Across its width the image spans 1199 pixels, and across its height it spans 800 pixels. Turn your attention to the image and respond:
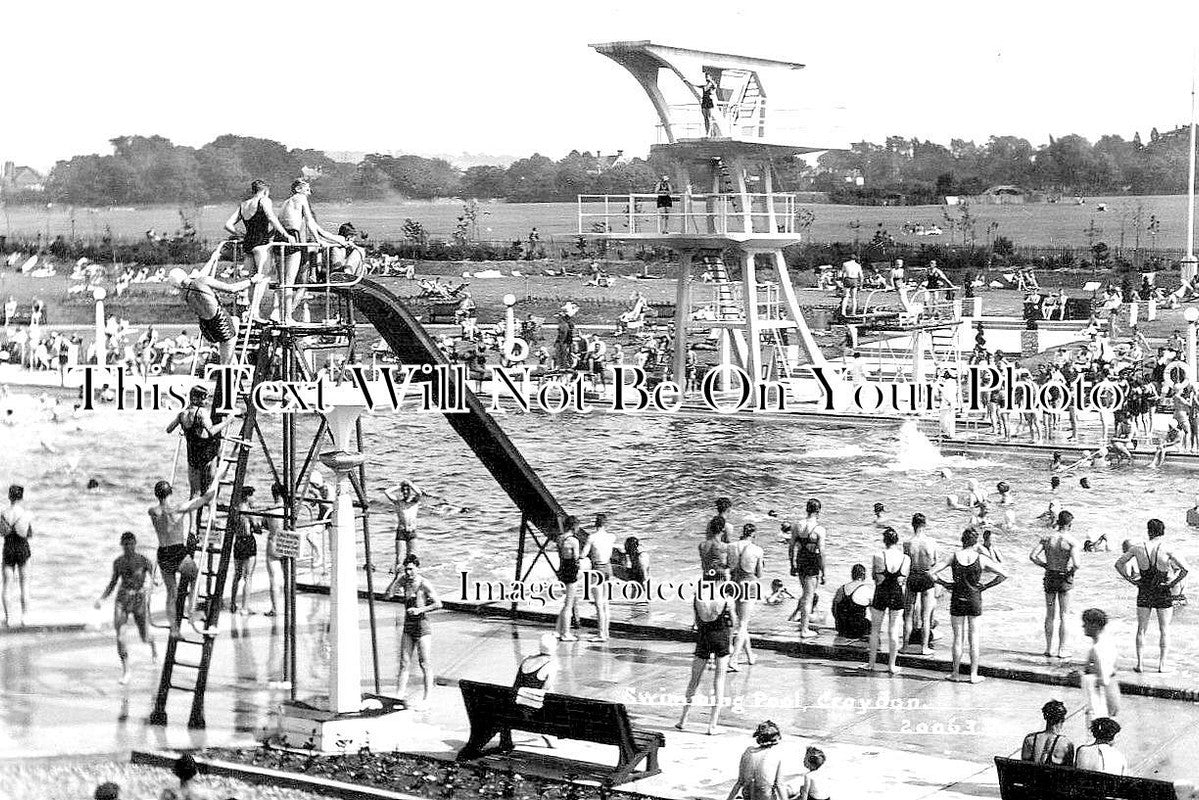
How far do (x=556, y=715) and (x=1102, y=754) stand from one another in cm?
270

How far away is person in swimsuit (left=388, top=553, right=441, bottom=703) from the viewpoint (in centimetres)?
1003

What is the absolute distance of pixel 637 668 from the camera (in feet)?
35.6

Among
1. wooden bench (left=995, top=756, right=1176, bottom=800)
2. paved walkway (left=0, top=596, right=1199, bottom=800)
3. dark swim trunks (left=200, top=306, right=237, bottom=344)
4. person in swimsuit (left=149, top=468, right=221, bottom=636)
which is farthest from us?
person in swimsuit (left=149, top=468, right=221, bottom=636)

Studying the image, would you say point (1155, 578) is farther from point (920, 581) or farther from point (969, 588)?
point (920, 581)

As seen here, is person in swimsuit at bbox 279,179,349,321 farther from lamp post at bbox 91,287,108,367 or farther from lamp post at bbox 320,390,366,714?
lamp post at bbox 91,287,108,367

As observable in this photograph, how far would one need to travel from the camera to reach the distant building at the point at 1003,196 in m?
11.4

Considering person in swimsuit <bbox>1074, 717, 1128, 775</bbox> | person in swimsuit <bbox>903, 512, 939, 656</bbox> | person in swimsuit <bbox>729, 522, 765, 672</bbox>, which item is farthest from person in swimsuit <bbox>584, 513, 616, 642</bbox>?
person in swimsuit <bbox>1074, 717, 1128, 775</bbox>

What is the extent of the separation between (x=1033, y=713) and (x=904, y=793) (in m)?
1.59

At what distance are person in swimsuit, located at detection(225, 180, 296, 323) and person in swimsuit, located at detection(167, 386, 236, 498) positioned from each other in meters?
1.02

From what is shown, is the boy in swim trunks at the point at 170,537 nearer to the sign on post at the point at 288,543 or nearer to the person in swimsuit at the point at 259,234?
the sign on post at the point at 288,543

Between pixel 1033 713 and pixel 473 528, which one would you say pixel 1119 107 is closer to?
pixel 1033 713

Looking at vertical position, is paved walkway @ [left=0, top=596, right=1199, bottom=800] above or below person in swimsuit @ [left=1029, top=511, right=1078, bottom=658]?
below

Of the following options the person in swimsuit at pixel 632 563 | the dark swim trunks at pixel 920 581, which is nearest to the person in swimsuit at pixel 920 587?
the dark swim trunks at pixel 920 581

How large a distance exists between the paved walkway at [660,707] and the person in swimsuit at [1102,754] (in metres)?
0.67
